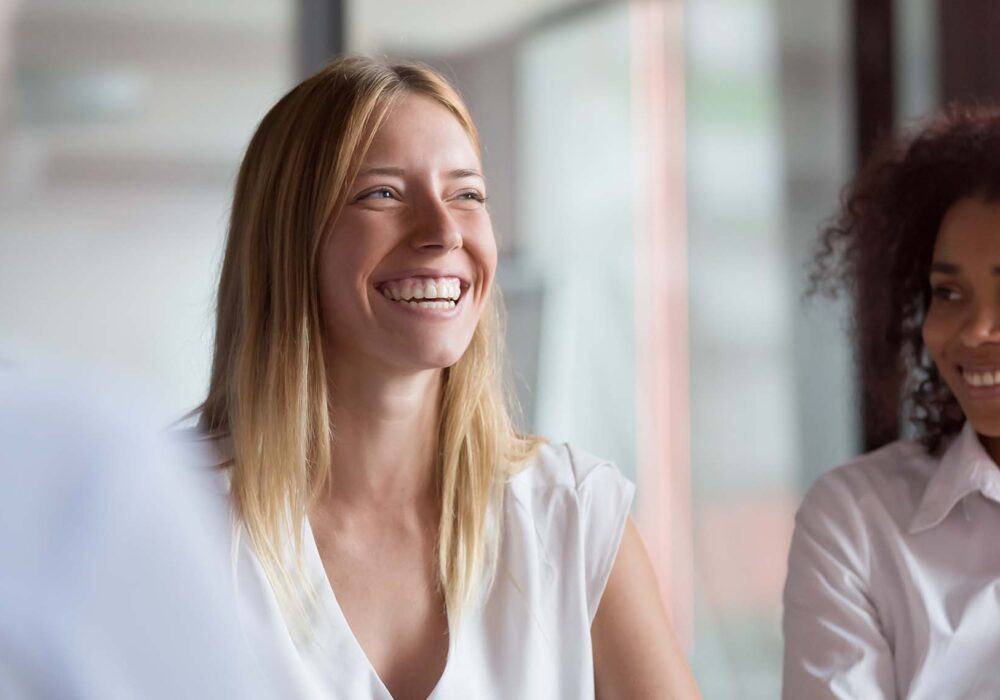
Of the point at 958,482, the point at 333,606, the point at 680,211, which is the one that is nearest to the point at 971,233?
the point at 958,482

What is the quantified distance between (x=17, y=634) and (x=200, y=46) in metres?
2.99

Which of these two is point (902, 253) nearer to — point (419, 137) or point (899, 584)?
point (899, 584)

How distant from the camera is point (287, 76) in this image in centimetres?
322

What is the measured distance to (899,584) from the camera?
5.60ft

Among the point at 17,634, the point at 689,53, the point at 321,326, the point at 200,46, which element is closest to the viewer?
the point at 17,634

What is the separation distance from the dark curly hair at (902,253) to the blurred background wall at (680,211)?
129 cm

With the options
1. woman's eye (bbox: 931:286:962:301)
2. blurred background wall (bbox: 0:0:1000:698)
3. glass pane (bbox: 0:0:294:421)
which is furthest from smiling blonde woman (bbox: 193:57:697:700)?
blurred background wall (bbox: 0:0:1000:698)

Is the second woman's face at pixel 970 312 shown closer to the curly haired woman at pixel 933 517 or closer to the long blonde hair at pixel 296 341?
the curly haired woman at pixel 933 517

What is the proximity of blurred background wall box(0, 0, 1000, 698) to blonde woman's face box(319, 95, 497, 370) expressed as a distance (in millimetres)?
1681

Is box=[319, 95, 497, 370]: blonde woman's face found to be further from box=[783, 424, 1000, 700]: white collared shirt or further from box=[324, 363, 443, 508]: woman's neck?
box=[783, 424, 1000, 700]: white collared shirt

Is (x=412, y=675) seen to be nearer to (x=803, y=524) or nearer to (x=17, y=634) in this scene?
(x=803, y=524)

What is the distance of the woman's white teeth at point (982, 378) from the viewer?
169 centimetres

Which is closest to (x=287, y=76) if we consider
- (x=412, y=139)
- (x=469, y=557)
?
(x=412, y=139)

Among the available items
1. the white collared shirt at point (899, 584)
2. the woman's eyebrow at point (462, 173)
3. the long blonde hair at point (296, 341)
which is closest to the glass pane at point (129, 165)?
the long blonde hair at point (296, 341)
